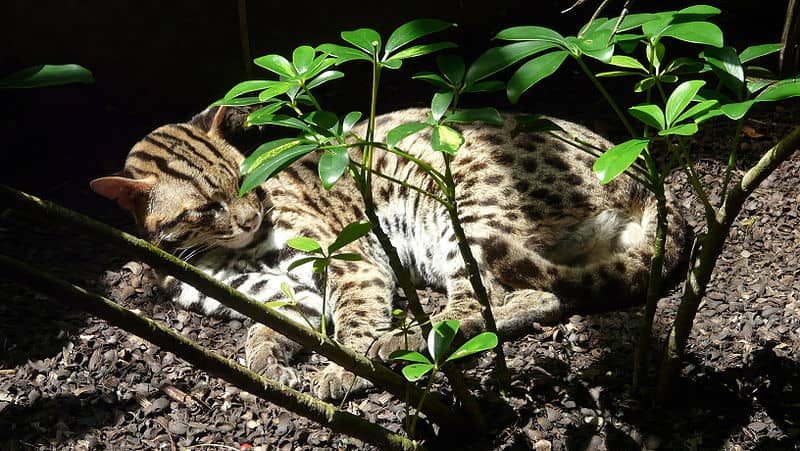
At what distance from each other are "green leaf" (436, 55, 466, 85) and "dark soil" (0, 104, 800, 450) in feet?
4.25

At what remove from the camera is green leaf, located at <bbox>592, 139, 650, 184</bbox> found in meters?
1.95

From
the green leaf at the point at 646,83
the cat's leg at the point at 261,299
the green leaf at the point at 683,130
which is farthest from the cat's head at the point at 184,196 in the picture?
the green leaf at the point at 683,130

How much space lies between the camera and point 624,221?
12.6ft

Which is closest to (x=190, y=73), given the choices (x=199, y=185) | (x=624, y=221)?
(x=199, y=185)

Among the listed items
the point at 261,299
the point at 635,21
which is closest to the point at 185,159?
the point at 261,299

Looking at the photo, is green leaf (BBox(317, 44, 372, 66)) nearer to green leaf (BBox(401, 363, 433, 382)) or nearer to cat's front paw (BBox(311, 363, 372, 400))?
green leaf (BBox(401, 363, 433, 382))

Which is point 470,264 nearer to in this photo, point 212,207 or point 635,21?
point 635,21

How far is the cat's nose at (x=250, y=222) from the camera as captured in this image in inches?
163

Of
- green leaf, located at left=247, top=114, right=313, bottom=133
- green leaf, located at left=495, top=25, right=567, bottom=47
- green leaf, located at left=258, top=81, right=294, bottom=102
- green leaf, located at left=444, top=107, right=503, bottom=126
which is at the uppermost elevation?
green leaf, located at left=495, top=25, right=567, bottom=47

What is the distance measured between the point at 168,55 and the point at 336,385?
314 cm

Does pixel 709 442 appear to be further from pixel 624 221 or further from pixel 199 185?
pixel 199 185

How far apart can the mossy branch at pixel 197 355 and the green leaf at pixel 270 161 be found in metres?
0.43

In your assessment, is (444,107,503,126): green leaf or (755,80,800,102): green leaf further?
(444,107,503,126): green leaf

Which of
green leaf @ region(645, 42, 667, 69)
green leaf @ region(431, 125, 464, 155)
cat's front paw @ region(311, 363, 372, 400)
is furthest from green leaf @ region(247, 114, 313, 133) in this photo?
cat's front paw @ region(311, 363, 372, 400)
